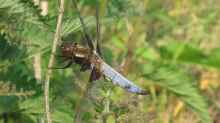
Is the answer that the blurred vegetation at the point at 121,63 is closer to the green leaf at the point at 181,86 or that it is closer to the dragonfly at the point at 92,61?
the green leaf at the point at 181,86

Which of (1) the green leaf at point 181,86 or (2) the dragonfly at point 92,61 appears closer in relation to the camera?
(2) the dragonfly at point 92,61

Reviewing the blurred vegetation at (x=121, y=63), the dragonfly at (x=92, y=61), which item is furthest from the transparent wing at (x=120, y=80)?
the blurred vegetation at (x=121, y=63)

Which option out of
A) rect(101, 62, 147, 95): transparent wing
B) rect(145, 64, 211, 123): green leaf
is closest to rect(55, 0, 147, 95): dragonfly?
rect(101, 62, 147, 95): transparent wing

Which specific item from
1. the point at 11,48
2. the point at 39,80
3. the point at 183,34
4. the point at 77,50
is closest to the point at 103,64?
the point at 77,50

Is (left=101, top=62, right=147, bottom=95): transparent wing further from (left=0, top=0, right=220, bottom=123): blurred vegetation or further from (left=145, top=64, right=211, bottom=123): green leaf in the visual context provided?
(left=145, top=64, right=211, bottom=123): green leaf

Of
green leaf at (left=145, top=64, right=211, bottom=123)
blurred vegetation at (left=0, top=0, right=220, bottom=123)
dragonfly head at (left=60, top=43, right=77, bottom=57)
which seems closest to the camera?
dragonfly head at (left=60, top=43, right=77, bottom=57)
